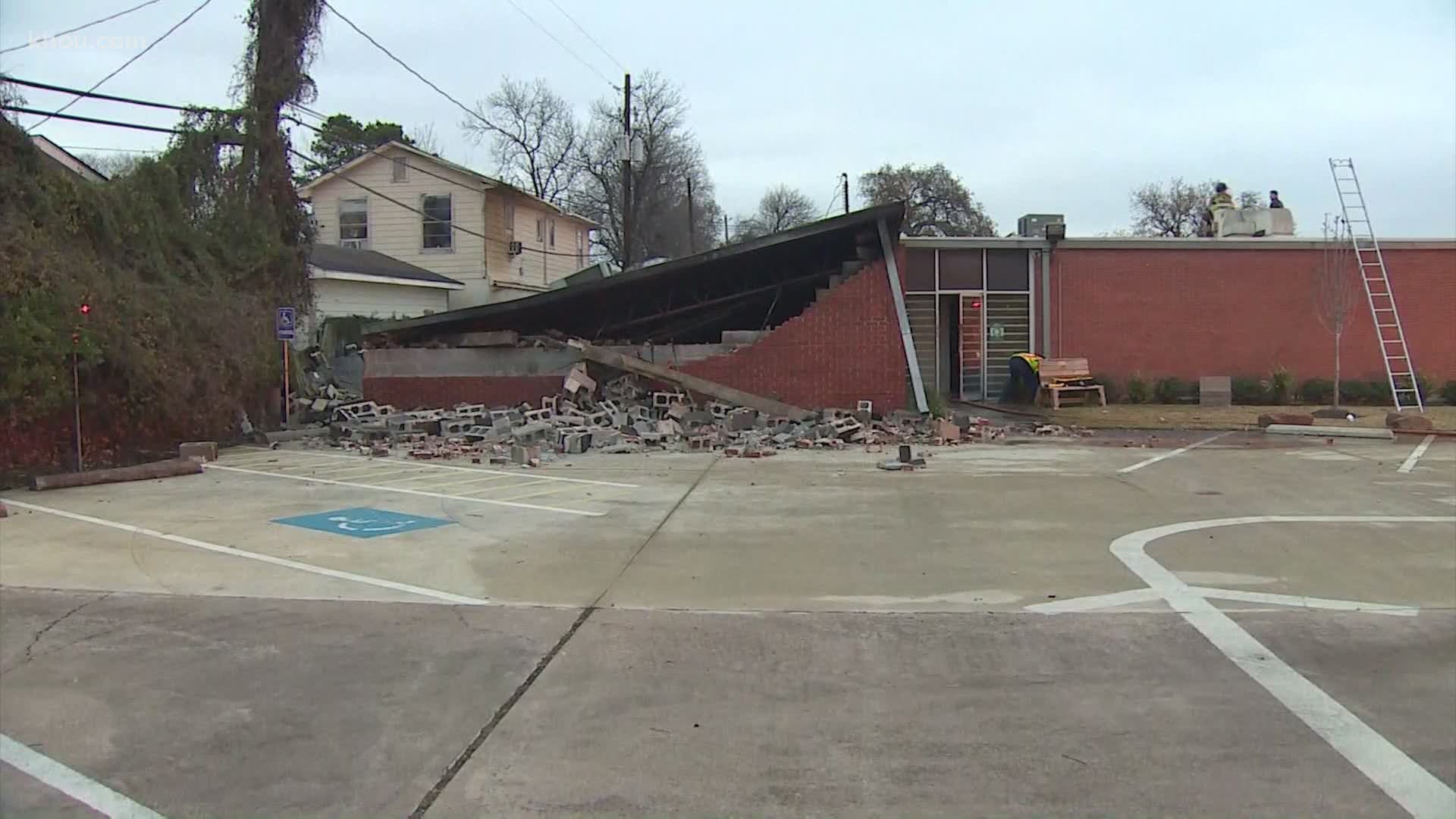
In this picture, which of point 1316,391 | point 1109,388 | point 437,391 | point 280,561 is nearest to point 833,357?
point 1109,388

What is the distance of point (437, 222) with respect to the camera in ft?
109

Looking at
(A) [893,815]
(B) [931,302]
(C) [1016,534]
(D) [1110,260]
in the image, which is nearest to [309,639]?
(A) [893,815]

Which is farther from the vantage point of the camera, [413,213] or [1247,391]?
[413,213]

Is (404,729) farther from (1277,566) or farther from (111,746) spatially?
(1277,566)

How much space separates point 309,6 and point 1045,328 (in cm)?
1768

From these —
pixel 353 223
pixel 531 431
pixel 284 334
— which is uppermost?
pixel 353 223

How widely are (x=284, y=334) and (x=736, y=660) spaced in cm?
1569

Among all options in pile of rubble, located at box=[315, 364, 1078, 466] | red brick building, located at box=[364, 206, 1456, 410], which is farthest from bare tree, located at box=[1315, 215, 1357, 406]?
pile of rubble, located at box=[315, 364, 1078, 466]

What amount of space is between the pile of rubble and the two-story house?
14313mm

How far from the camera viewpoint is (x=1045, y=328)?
24125 millimetres

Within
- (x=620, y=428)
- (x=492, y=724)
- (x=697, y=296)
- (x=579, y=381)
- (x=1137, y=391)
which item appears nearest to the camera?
(x=492, y=724)

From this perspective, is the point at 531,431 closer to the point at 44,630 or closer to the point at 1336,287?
the point at 44,630

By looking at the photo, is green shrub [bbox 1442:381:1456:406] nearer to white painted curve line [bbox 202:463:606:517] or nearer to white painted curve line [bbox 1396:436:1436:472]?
white painted curve line [bbox 1396:436:1436:472]

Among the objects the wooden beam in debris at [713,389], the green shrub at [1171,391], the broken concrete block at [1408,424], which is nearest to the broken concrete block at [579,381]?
the wooden beam in debris at [713,389]
